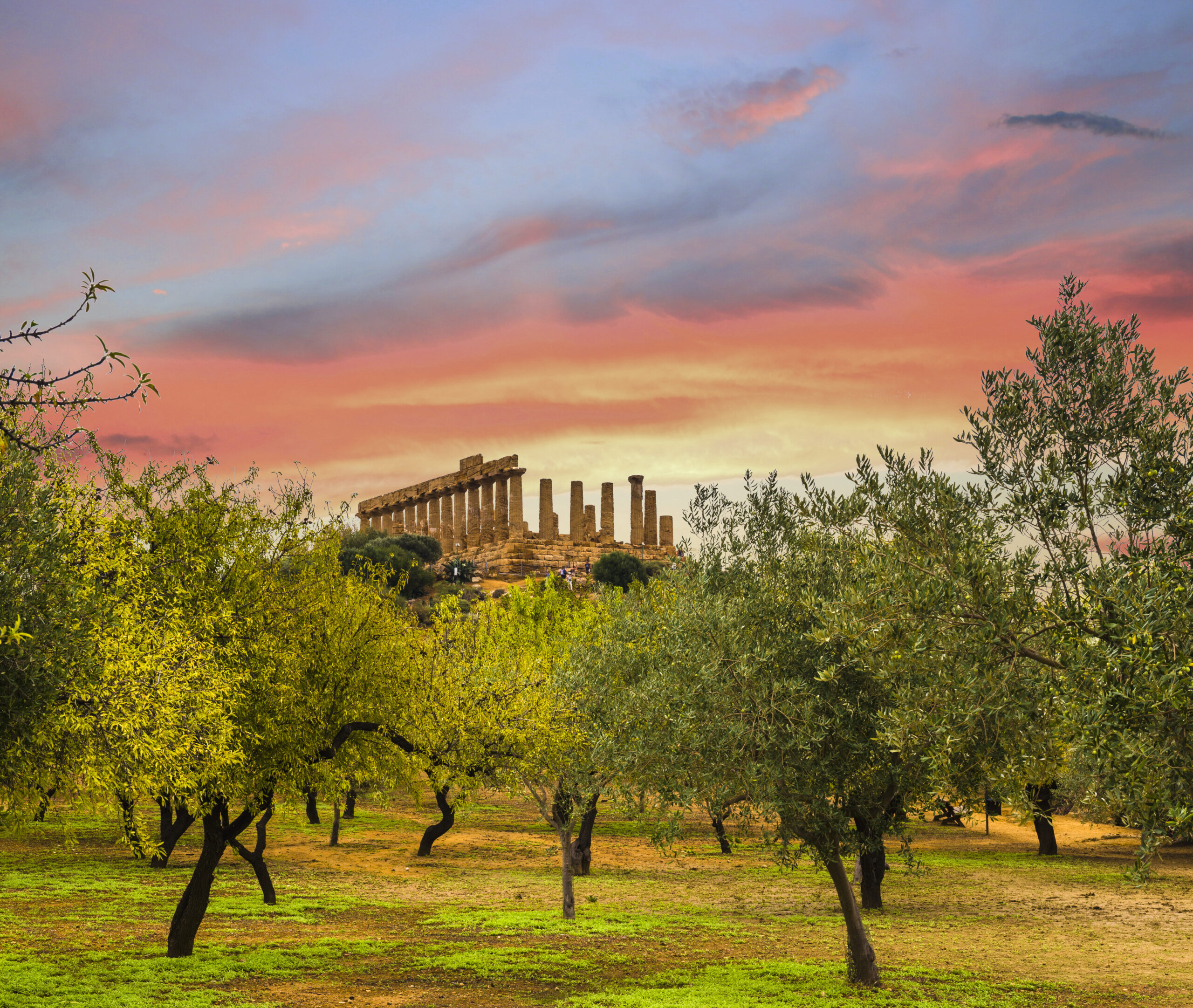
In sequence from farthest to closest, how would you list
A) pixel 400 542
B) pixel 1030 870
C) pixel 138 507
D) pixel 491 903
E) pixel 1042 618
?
pixel 400 542
pixel 1030 870
pixel 491 903
pixel 138 507
pixel 1042 618

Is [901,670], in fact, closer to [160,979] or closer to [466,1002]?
[466,1002]

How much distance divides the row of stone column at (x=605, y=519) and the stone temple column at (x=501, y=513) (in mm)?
4295

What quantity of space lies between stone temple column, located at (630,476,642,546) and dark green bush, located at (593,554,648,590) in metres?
18.4

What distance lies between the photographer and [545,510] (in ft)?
351

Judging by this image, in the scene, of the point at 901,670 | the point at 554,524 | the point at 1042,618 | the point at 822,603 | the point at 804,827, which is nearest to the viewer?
the point at 1042,618

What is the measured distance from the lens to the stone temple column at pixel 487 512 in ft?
338

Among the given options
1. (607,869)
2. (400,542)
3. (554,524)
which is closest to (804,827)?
(607,869)

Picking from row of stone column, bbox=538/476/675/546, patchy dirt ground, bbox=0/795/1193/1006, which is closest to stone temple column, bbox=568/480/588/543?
row of stone column, bbox=538/476/675/546

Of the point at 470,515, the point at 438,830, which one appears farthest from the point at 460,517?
the point at 438,830

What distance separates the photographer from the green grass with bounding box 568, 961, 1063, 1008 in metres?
16.3

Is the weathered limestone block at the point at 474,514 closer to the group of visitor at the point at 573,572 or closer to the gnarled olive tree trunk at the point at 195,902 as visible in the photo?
the group of visitor at the point at 573,572

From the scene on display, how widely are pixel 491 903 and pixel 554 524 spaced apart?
81.9 m

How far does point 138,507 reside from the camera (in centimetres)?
1895

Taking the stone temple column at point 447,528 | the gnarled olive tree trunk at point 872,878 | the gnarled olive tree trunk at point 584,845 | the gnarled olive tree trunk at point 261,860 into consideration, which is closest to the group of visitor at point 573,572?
the stone temple column at point 447,528
